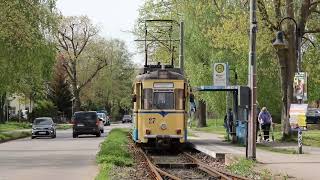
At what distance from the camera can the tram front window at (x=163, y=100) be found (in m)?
30.2

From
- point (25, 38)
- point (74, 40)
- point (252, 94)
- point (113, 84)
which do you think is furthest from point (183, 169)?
point (113, 84)

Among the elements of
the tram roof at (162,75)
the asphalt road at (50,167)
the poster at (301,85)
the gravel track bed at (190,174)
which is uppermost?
the tram roof at (162,75)

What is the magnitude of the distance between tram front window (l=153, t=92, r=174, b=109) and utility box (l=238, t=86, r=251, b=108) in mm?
8161

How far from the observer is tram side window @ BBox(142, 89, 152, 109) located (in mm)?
30266

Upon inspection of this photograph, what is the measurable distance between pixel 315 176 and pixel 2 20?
919 inches

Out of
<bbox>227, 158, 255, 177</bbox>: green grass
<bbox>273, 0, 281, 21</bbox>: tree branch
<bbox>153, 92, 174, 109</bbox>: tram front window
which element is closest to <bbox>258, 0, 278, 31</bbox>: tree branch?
<bbox>273, 0, 281, 21</bbox>: tree branch

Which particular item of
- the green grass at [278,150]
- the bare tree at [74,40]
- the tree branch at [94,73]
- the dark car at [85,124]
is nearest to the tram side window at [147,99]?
the green grass at [278,150]

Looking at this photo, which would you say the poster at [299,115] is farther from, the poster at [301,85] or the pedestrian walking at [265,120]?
the pedestrian walking at [265,120]

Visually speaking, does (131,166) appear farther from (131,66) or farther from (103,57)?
(131,66)

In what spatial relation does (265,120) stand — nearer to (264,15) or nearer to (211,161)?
(264,15)

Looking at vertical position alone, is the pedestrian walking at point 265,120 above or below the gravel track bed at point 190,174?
above

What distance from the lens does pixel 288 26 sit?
34.4 m

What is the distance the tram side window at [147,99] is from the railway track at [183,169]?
2162 millimetres

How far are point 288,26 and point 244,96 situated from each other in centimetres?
1314
